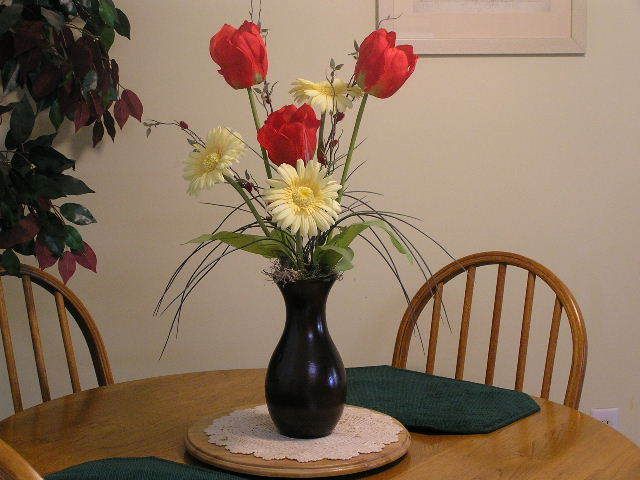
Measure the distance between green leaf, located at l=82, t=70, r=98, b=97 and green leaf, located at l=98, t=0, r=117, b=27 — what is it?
0.38ft

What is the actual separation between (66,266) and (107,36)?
0.54m

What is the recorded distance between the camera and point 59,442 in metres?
1.26

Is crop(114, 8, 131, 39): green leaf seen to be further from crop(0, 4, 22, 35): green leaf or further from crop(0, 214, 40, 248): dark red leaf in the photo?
crop(0, 214, 40, 248): dark red leaf

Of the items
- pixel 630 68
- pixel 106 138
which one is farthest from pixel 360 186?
pixel 630 68

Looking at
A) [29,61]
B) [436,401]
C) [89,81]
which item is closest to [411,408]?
[436,401]

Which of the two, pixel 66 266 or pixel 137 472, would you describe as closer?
pixel 137 472

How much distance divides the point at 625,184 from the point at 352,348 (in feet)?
2.82

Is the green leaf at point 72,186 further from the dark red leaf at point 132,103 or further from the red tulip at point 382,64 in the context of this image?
the red tulip at point 382,64

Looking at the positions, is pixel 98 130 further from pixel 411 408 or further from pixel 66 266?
pixel 411 408

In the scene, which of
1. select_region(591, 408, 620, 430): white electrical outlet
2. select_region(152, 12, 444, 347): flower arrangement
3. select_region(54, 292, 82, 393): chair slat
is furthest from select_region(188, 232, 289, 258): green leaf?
select_region(591, 408, 620, 430): white electrical outlet

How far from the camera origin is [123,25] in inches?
76.9

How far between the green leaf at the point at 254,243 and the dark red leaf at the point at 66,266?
0.82 m

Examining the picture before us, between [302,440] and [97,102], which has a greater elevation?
[97,102]

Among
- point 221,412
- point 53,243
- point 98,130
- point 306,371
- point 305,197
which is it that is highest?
point 98,130
